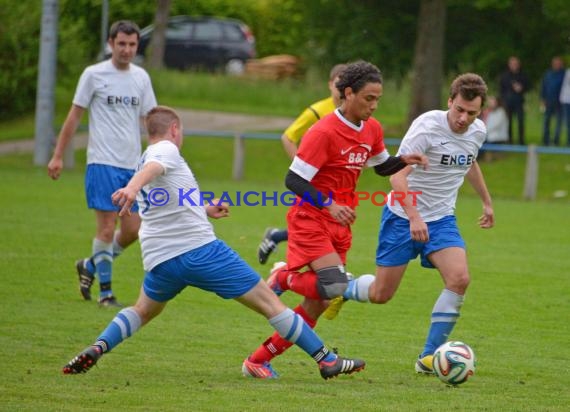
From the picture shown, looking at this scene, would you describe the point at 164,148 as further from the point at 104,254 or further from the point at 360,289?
the point at 104,254

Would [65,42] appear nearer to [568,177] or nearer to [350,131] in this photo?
[568,177]

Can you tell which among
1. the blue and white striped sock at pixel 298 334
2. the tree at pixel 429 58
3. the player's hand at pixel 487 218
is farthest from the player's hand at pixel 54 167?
the tree at pixel 429 58

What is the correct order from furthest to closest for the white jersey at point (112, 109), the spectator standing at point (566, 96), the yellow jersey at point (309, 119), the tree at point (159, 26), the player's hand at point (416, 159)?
the tree at point (159, 26) → the spectator standing at point (566, 96) → the yellow jersey at point (309, 119) → the white jersey at point (112, 109) → the player's hand at point (416, 159)

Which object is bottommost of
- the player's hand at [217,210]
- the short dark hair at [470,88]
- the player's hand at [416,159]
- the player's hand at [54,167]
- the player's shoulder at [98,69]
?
the player's hand at [54,167]

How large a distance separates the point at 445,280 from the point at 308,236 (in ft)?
3.21

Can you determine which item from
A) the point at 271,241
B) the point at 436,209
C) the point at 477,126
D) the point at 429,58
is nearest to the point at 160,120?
the point at 436,209

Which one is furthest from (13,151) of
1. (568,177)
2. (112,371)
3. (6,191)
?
(112,371)

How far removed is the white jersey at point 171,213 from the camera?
6.91 metres

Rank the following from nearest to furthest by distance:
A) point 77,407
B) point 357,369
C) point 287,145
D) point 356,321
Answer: point 77,407 < point 357,369 < point 356,321 < point 287,145

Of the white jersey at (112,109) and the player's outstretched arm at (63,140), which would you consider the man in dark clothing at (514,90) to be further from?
the player's outstretched arm at (63,140)

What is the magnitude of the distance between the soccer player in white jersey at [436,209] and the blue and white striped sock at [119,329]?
183 cm

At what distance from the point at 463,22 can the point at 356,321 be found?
26.6 m

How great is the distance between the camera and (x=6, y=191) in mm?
19453

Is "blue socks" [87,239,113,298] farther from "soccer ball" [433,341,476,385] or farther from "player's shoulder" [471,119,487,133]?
"soccer ball" [433,341,476,385]
